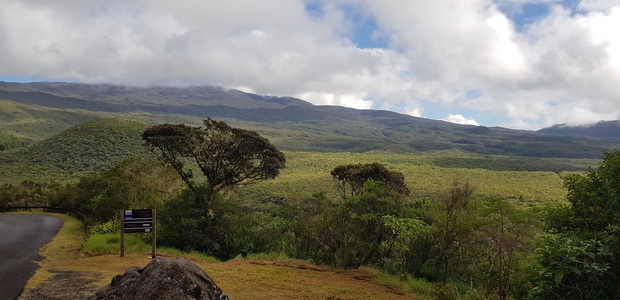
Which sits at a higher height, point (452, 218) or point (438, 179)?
point (452, 218)

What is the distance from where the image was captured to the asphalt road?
393 inches

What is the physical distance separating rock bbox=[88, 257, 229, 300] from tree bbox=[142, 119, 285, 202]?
10.9 metres

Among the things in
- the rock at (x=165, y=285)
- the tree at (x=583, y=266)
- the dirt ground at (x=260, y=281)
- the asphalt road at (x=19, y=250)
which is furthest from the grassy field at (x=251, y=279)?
the tree at (x=583, y=266)

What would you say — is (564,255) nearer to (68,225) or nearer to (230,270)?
(230,270)

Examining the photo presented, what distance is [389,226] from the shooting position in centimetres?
1288

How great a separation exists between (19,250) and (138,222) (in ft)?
18.2

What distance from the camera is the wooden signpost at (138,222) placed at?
1347cm

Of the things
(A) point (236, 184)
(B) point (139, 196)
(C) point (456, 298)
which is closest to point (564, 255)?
(C) point (456, 298)

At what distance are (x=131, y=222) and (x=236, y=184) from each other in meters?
6.58

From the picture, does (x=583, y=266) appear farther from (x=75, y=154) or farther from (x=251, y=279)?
(x=75, y=154)

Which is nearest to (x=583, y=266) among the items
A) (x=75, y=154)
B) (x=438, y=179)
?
(x=438, y=179)

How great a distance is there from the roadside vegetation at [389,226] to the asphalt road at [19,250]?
85.2 inches

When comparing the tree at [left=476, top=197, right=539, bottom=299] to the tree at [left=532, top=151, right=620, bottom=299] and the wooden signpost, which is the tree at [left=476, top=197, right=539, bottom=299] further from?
the wooden signpost

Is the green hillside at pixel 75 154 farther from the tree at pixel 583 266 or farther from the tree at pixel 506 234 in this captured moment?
the tree at pixel 583 266
